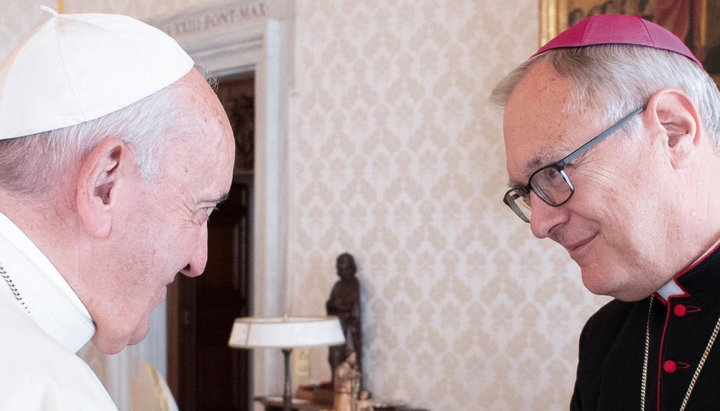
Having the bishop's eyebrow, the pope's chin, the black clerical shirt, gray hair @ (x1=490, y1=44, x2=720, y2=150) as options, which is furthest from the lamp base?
the pope's chin

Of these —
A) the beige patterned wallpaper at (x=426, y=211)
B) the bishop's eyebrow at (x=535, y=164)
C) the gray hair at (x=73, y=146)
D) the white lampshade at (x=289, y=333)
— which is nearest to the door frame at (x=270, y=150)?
the beige patterned wallpaper at (x=426, y=211)

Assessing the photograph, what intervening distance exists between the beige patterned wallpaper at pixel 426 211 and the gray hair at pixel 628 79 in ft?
8.93

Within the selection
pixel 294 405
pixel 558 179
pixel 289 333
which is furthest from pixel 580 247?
pixel 294 405

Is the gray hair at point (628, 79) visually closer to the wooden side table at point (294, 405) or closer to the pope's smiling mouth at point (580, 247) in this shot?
the pope's smiling mouth at point (580, 247)

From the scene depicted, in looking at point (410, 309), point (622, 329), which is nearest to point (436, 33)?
point (410, 309)

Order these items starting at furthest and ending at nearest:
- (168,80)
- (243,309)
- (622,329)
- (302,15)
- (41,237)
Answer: (243,309) → (302,15) → (622,329) → (168,80) → (41,237)

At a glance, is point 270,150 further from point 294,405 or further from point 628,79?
point 628,79

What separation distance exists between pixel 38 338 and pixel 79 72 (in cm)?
48

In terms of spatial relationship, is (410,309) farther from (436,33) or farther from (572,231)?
(572,231)

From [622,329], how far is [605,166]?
0.54 meters

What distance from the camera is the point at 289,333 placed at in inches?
188

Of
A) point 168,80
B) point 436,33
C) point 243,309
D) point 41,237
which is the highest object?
point 436,33

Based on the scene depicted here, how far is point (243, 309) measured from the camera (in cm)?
881

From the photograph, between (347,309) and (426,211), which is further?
(347,309)
